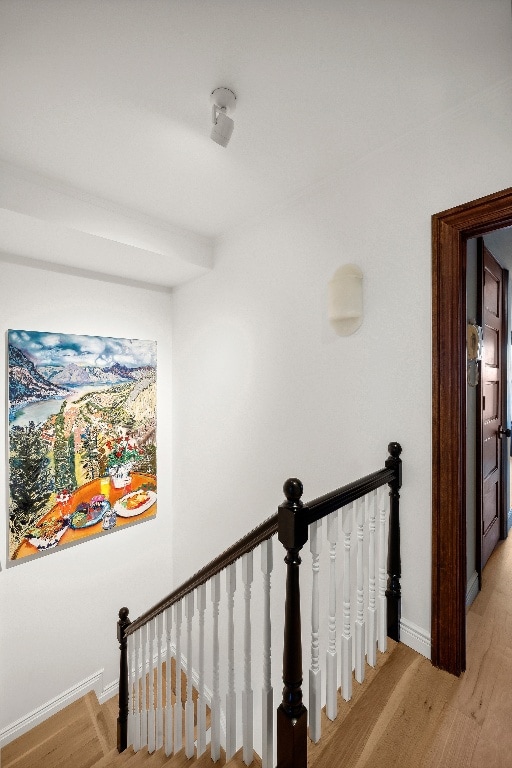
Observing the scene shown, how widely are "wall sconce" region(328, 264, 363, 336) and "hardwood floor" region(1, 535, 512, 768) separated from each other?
1.66m

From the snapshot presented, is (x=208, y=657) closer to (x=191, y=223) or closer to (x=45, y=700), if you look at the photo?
(x=45, y=700)

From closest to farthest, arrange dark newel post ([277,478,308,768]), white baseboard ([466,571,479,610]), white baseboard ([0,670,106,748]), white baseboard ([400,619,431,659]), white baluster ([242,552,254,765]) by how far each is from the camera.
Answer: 1. dark newel post ([277,478,308,768])
2. white baluster ([242,552,254,765])
3. white baseboard ([400,619,431,659])
4. white baseboard ([466,571,479,610])
5. white baseboard ([0,670,106,748])

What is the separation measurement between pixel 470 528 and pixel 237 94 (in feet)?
8.84

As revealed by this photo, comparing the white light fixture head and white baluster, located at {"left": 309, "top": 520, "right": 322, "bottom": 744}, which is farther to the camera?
the white light fixture head

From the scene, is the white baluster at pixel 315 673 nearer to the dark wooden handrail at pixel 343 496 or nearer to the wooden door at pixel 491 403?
the dark wooden handrail at pixel 343 496

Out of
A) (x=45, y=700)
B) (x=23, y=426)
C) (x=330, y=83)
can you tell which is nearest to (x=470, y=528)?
(x=330, y=83)

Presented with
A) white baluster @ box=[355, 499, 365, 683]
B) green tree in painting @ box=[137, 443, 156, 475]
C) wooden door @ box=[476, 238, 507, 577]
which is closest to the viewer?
white baluster @ box=[355, 499, 365, 683]

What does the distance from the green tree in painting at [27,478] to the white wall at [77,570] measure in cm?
7

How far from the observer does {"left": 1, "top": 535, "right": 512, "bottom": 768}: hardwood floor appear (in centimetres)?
125

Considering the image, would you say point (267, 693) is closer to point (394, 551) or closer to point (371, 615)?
point (371, 615)

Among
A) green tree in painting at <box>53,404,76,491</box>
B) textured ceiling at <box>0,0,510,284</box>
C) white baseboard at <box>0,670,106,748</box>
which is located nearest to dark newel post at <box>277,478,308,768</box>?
textured ceiling at <box>0,0,510,284</box>

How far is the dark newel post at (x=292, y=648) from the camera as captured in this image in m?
1.17

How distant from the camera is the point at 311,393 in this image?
7.47ft

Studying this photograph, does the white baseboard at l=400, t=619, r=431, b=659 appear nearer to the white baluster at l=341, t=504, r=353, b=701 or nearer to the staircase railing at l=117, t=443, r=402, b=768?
the staircase railing at l=117, t=443, r=402, b=768
